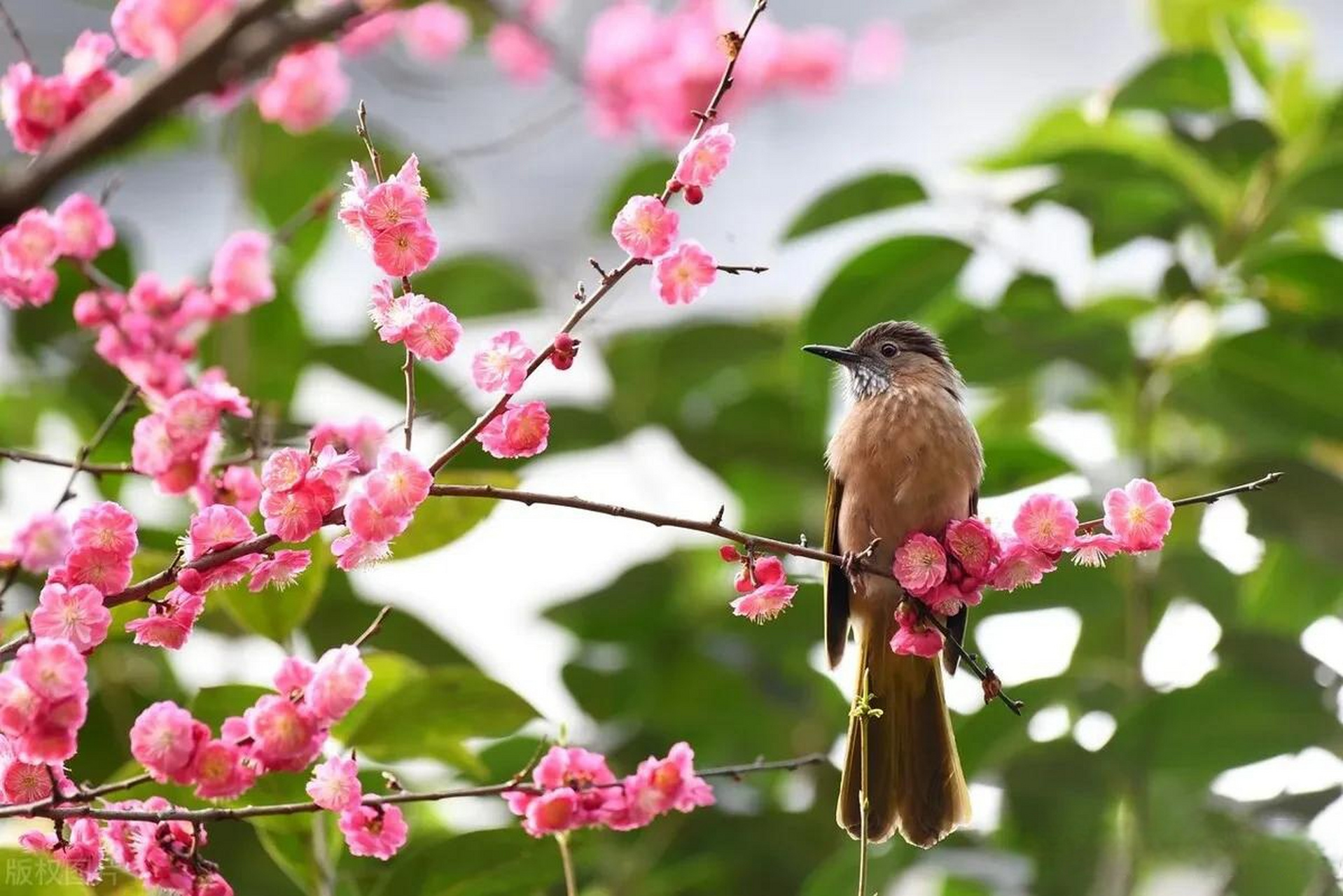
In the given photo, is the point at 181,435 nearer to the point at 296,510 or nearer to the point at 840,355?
the point at 296,510

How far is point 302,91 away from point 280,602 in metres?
0.82

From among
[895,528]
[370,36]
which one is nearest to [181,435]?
[895,528]

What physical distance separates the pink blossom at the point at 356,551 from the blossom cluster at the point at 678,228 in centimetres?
28

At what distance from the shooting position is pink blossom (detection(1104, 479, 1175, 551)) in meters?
1.16

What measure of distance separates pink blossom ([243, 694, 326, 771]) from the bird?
509mm

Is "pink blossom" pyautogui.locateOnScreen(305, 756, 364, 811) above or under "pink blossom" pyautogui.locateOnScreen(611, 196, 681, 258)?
under

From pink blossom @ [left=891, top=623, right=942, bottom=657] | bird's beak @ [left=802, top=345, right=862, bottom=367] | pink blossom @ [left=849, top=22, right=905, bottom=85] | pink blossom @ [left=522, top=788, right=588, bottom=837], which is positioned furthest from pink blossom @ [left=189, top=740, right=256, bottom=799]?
pink blossom @ [left=849, top=22, right=905, bottom=85]

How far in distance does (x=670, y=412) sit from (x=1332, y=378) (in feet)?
2.99

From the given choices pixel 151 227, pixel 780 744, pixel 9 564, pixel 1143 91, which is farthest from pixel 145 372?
pixel 151 227

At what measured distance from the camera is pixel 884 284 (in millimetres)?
1903

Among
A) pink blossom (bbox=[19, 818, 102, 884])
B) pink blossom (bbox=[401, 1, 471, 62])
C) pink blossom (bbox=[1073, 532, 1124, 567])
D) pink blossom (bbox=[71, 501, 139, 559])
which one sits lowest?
pink blossom (bbox=[19, 818, 102, 884])

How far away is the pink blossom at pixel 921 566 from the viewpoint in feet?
4.11

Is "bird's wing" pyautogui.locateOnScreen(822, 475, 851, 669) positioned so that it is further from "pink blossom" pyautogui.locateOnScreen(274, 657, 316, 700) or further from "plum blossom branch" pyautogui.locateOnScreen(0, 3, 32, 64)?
"plum blossom branch" pyautogui.locateOnScreen(0, 3, 32, 64)

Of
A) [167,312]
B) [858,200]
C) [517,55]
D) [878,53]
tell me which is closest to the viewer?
[167,312]
